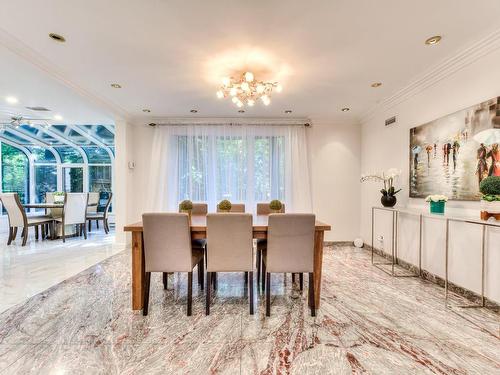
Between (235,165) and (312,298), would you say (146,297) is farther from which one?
(235,165)

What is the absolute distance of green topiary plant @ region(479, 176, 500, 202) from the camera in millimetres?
2074

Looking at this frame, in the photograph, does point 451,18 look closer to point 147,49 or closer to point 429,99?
point 429,99

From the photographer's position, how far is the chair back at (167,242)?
2168mm

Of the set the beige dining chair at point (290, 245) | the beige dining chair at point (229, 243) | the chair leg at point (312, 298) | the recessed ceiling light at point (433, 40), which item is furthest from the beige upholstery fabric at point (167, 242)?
the recessed ceiling light at point (433, 40)

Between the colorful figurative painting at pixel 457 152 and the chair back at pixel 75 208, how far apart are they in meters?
6.08

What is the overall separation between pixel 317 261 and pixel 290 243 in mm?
353

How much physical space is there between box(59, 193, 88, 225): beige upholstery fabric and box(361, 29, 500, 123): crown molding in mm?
6020

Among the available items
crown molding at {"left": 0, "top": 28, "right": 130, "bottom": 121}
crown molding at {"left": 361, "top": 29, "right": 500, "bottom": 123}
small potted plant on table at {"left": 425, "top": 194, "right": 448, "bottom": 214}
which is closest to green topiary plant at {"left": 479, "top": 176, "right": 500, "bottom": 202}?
small potted plant on table at {"left": 425, "top": 194, "right": 448, "bottom": 214}

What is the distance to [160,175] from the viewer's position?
16.0 feet

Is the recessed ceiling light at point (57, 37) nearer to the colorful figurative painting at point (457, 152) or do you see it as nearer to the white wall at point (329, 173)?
the white wall at point (329, 173)

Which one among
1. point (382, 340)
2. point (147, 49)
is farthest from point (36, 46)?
point (382, 340)

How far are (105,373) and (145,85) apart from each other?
3.15 m

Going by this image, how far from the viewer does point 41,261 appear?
12.4ft

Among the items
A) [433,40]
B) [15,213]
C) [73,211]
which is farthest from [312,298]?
[15,213]
